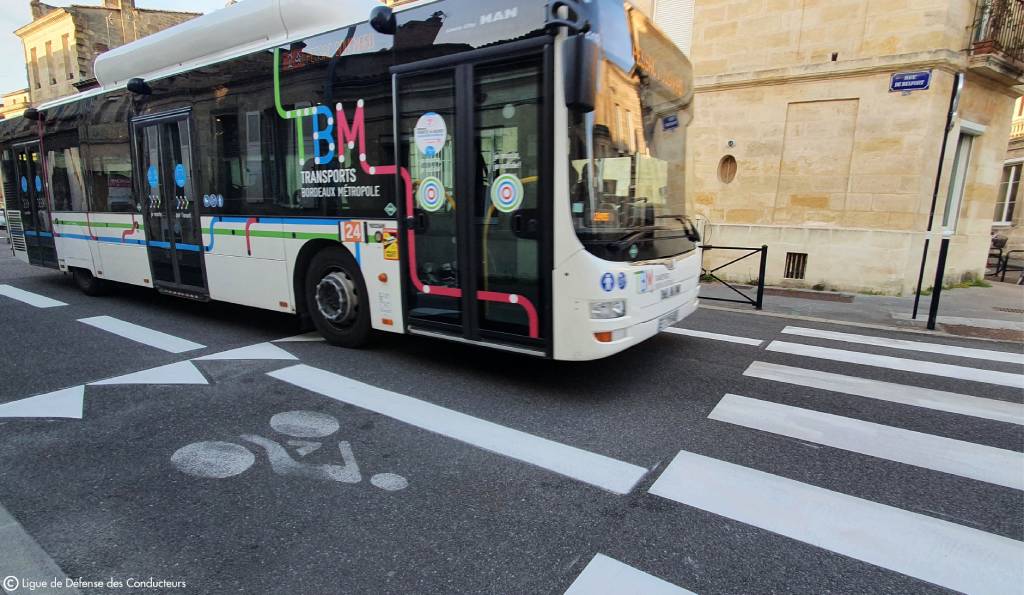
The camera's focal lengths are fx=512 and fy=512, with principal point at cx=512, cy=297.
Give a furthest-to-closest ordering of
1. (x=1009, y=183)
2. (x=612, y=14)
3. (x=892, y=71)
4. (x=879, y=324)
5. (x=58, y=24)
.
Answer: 1. (x=58, y=24)
2. (x=1009, y=183)
3. (x=892, y=71)
4. (x=879, y=324)
5. (x=612, y=14)

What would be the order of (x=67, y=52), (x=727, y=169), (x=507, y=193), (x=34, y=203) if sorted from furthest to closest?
(x=67, y=52), (x=727, y=169), (x=34, y=203), (x=507, y=193)

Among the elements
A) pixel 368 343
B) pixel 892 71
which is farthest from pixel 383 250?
pixel 892 71

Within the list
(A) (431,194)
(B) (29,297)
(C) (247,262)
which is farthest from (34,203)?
(A) (431,194)

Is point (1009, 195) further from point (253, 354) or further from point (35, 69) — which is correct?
point (35, 69)

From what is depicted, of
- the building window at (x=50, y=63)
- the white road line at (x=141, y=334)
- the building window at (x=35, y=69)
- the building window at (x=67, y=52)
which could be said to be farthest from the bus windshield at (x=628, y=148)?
the building window at (x=35, y=69)

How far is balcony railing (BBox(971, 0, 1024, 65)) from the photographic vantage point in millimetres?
9859

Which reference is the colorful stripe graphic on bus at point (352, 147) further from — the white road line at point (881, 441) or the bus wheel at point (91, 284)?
the bus wheel at point (91, 284)

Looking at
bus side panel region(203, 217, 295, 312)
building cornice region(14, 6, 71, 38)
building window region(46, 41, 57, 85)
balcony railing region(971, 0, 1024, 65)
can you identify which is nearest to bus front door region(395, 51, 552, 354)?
bus side panel region(203, 217, 295, 312)

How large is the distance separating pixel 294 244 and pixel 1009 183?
2629cm

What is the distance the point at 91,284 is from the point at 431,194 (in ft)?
25.1

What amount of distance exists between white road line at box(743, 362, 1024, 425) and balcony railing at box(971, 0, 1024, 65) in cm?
905

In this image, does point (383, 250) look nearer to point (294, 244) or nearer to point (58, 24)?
point (294, 244)

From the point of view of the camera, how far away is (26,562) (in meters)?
2.37

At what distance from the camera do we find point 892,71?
9.82m
